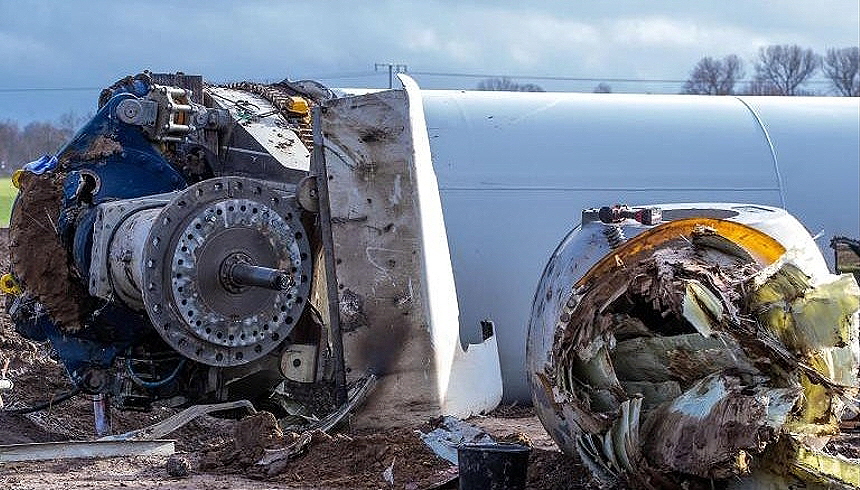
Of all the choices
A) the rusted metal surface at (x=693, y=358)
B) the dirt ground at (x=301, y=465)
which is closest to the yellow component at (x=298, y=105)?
the dirt ground at (x=301, y=465)

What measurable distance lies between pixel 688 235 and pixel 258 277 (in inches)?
81.5

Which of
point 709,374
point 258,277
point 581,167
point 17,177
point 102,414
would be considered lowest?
point 102,414

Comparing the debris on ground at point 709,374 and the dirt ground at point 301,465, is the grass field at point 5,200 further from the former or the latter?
the debris on ground at point 709,374

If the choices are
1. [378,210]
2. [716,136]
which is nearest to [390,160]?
[378,210]

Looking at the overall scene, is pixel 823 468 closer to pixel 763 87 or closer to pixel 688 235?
pixel 688 235

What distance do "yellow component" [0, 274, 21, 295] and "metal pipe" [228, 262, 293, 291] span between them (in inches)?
65.6

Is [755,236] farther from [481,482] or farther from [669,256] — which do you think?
[481,482]

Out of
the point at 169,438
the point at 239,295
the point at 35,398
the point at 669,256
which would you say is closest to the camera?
the point at 669,256

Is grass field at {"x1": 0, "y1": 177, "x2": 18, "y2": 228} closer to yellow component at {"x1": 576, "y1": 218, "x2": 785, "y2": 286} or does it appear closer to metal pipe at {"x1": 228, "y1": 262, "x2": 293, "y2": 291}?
metal pipe at {"x1": 228, "y1": 262, "x2": 293, "y2": 291}

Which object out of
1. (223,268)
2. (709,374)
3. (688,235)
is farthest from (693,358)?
(223,268)

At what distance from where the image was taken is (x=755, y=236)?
5.37 metres

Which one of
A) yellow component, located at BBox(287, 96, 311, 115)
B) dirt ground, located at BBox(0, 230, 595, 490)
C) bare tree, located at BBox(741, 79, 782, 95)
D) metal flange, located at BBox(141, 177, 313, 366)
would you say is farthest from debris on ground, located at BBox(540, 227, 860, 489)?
bare tree, located at BBox(741, 79, 782, 95)

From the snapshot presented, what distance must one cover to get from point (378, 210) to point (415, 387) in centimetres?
85

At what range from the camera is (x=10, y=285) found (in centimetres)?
761
